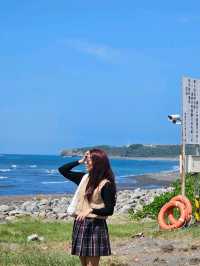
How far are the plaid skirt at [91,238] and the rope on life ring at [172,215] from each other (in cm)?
636

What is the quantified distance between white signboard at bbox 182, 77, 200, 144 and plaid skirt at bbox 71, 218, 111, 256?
757 centimetres

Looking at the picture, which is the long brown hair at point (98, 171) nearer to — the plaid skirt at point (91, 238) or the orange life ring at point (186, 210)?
the plaid skirt at point (91, 238)

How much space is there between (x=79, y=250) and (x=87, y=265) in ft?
0.68

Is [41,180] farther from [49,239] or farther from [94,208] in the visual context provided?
[94,208]

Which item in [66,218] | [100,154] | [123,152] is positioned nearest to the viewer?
[100,154]

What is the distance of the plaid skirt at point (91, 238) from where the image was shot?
6.30 m

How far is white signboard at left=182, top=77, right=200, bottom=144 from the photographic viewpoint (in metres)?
13.8

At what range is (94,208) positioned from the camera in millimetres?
6250

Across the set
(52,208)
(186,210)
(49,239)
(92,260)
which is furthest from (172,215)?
(52,208)

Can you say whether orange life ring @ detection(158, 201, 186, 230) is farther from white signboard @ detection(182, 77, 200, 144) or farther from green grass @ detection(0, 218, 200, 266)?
white signboard @ detection(182, 77, 200, 144)

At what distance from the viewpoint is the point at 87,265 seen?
643 centimetres

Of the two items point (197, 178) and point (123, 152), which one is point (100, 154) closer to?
point (197, 178)

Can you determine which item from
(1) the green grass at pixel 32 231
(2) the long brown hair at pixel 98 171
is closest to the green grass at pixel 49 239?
(1) the green grass at pixel 32 231

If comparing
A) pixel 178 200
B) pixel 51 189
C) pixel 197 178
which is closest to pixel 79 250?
pixel 178 200
